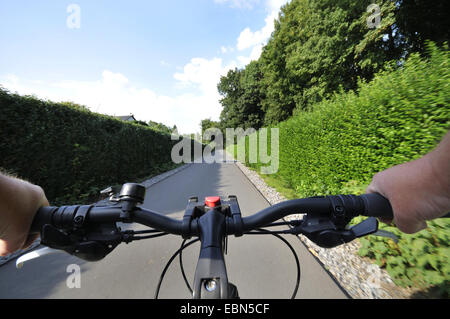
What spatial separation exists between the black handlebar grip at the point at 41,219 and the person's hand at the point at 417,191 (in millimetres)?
1750

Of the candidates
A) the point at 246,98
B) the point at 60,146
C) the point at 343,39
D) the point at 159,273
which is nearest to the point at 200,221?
the point at 159,273

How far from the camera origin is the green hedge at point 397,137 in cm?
211

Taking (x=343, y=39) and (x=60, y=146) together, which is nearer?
(x=60, y=146)

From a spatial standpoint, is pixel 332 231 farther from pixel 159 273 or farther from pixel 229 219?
pixel 159 273

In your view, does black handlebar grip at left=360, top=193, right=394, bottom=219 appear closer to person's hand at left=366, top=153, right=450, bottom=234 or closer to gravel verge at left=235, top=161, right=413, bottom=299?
person's hand at left=366, top=153, right=450, bottom=234

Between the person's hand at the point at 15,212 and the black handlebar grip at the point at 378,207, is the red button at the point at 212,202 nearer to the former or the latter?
the black handlebar grip at the point at 378,207

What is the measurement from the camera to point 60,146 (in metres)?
5.64

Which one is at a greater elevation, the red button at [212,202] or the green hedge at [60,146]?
the green hedge at [60,146]

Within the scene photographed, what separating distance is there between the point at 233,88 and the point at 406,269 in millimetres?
35392

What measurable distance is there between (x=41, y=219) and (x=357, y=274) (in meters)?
3.67

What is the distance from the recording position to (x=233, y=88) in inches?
1330

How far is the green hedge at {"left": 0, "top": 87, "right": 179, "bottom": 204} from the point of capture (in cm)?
451

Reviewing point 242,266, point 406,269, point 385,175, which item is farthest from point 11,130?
point 406,269

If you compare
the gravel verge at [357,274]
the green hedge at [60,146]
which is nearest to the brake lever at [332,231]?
the gravel verge at [357,274]
